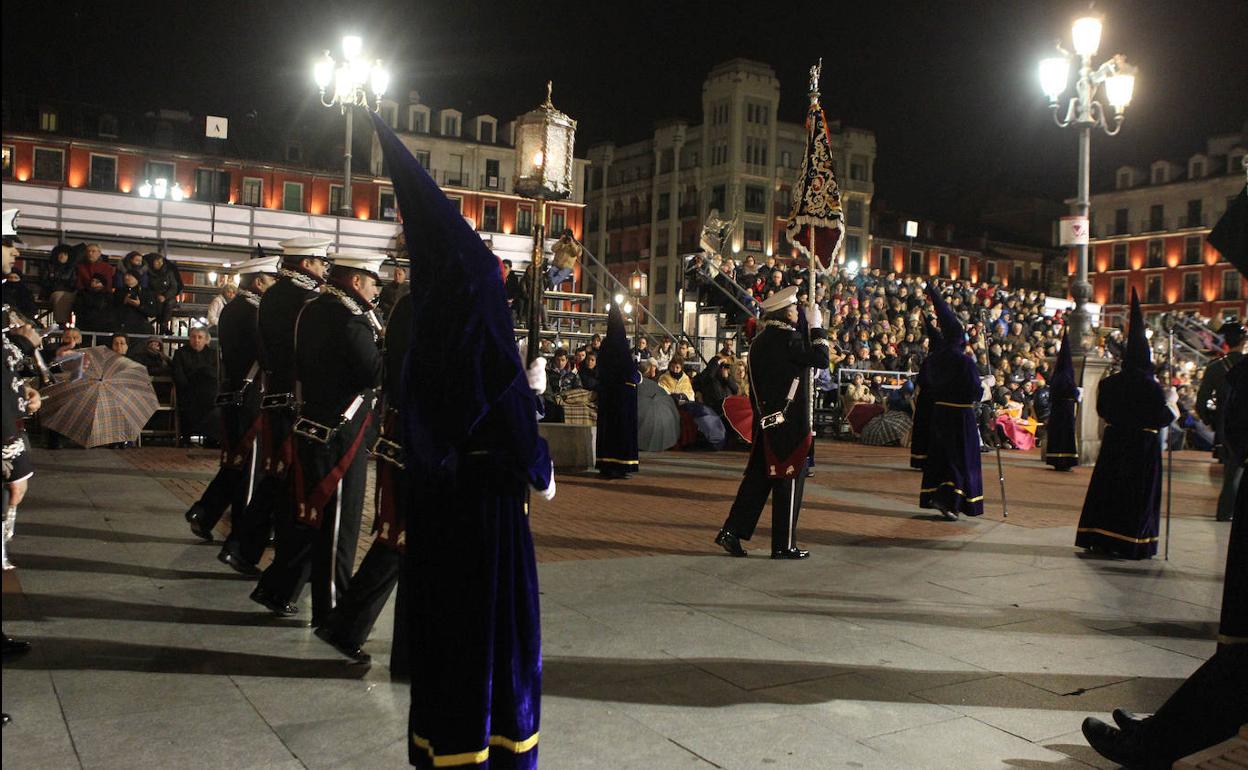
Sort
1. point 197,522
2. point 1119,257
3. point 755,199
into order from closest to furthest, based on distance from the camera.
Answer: point 197,522 → point 755,199 → point 1119,257

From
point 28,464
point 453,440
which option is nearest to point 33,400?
point 28,464

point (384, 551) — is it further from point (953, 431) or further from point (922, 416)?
point (922, 416)

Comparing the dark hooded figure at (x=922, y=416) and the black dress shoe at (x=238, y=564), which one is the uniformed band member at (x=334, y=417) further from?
the dark hooded figure at (x=922, y=416)

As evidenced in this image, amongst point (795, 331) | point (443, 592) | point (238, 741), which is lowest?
point (238, 741)

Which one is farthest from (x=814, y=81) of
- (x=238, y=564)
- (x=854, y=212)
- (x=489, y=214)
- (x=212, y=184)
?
(x=854, y=212)

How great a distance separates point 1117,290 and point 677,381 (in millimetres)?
71669

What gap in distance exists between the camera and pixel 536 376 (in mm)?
3857

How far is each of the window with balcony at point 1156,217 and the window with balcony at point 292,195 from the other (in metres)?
59.0

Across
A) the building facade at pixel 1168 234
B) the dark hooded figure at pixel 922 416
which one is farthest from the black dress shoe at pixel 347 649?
the building facade at pixel 1168 234

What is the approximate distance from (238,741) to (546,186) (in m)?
2.87

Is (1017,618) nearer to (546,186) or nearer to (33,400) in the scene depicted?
(546,186)

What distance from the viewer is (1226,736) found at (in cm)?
372

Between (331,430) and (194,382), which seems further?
(194,382)

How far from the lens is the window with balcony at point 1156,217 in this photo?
7544 centimetres
